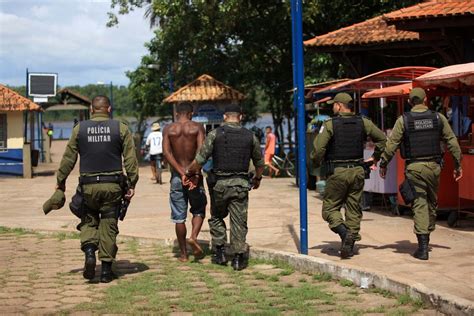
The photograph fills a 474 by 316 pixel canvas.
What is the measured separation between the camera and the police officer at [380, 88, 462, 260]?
8.26 meters

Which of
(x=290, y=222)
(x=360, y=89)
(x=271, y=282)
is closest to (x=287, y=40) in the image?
(x=360, y=89)

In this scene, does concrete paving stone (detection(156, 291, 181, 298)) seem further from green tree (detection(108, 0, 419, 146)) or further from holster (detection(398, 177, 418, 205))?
green tree (detection(108, 0, 419, 146))

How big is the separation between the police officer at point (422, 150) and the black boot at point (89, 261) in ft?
10.4

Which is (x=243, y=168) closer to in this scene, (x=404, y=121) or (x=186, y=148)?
(x=186, y=148)

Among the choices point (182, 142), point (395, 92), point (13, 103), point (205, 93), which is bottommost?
point (182, 142)

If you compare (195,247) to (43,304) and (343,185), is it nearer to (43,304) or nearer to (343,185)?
(343,185)

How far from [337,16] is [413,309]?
18847 mm

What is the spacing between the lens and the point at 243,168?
835 cm

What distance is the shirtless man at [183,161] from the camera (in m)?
8.79

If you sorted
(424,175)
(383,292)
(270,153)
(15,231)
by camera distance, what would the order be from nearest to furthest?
(383,292) < (424,175) < (15,231) < (270,153)

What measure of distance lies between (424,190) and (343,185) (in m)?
0.85

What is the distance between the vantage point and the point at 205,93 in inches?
973

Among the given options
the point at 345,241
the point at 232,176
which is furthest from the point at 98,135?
the point at 345,241

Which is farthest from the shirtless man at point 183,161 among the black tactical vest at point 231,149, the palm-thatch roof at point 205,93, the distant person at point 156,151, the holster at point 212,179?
the palm-thatch roof at point 205,93
